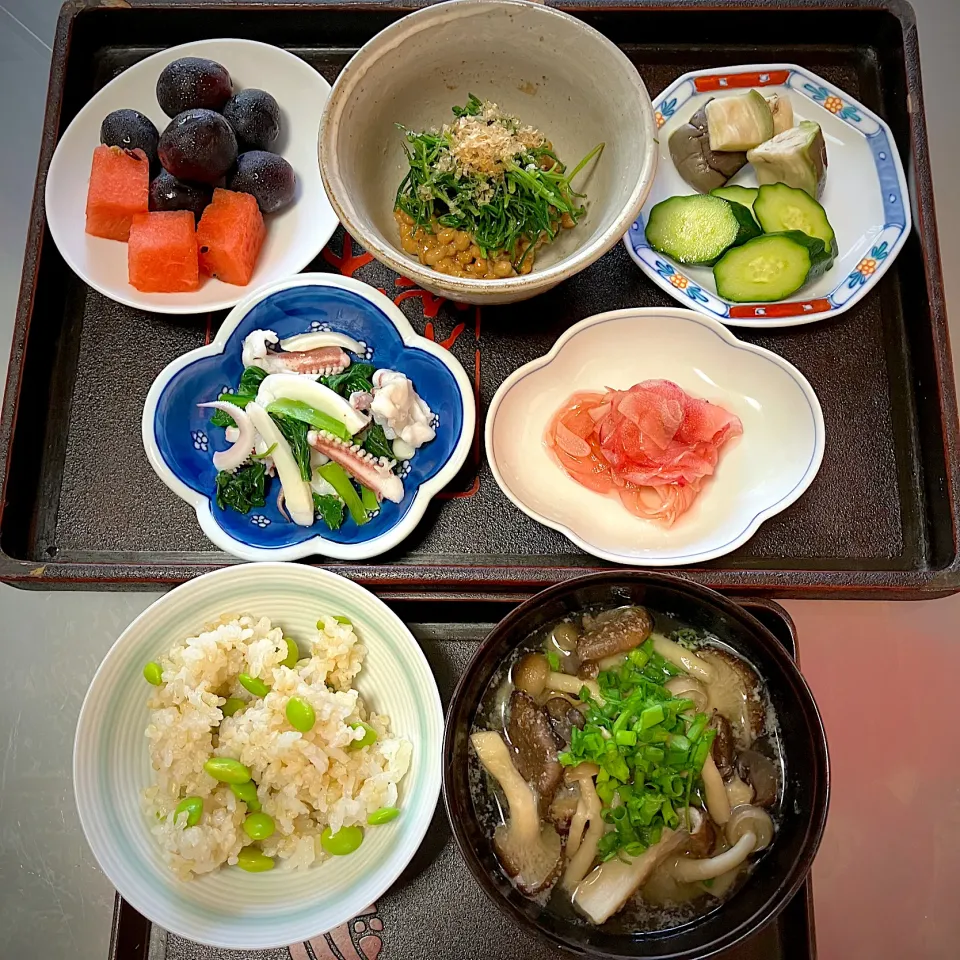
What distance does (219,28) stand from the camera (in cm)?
203

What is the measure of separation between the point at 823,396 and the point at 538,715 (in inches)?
39.0

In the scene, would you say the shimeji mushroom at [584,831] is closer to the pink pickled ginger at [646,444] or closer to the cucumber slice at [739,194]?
the pink pickled ginger at [646,444]

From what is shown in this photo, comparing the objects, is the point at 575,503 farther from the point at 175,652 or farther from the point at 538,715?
the point at 175,652

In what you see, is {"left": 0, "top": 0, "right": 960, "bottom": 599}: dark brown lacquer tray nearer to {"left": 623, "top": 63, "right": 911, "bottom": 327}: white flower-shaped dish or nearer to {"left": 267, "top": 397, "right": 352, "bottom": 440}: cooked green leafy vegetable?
{"left": 623, "top": 63, "right": 911, "bottom": 327}: white flower-shaped dish

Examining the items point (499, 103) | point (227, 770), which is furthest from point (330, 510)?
point (499, 103)

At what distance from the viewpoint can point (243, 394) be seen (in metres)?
1.77

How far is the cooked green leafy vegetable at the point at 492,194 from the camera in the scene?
1.68 metres

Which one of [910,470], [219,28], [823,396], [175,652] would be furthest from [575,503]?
[219,28]

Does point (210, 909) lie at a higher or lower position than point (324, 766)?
lower

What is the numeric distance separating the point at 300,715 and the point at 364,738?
141mm

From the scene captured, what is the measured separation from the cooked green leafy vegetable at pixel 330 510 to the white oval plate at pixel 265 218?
50 centimetres

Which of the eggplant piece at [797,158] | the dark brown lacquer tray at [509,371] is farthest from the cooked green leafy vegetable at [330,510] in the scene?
the eggplant piece at [797,158]

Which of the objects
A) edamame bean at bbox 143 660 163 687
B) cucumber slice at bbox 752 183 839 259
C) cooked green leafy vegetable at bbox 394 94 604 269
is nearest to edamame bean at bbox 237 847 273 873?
edamame bean at bbox 143 660 163 687

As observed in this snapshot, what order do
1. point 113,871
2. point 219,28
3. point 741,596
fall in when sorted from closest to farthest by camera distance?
1. point 113,871
2. point 741,596
3. point 219,28
